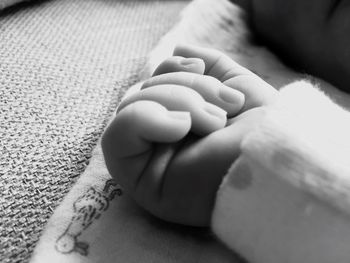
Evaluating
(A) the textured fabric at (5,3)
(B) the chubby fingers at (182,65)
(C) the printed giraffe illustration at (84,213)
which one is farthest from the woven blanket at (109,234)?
(A) the textured fabric at (5,3)

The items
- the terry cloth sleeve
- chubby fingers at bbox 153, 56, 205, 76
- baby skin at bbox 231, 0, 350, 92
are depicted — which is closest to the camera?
the terry cloth sleeve

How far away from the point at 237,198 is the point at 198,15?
437 millimetres

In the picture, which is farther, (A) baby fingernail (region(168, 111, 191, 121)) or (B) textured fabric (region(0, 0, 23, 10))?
(B) textured fabric (region(0, 0, 23, 10))

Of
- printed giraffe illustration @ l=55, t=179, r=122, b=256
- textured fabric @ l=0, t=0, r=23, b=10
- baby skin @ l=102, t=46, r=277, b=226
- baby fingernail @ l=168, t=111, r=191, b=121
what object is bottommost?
printed giraffe illustration @ l=55, t=179, r=122, b=256

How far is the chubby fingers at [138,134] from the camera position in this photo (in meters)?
0.33

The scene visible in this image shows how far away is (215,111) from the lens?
36 cm

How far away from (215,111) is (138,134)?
0.06 m

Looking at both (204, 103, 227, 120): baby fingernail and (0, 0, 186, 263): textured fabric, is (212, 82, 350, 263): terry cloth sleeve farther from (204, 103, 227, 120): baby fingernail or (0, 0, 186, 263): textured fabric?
(0, 0, 186, 263): textured fabric

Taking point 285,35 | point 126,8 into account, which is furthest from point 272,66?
point 126,8

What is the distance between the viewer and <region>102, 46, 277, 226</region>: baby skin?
335 mm

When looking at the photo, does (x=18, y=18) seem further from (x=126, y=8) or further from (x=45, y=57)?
(x=126, y=8)

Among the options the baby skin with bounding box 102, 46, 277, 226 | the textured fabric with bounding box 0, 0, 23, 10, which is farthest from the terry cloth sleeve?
the textured fabric with bounding box 0, 0, 23, 10

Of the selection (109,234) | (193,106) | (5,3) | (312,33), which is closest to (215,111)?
(193,106)

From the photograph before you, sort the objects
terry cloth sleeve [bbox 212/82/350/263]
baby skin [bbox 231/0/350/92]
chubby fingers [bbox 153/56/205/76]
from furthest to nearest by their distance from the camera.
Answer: baby skin [bbox 231/0/350/92]
chubby fingers [bbox 153/56/205/76]
terry cloth sleeve [bbox 212/82/350/263]
